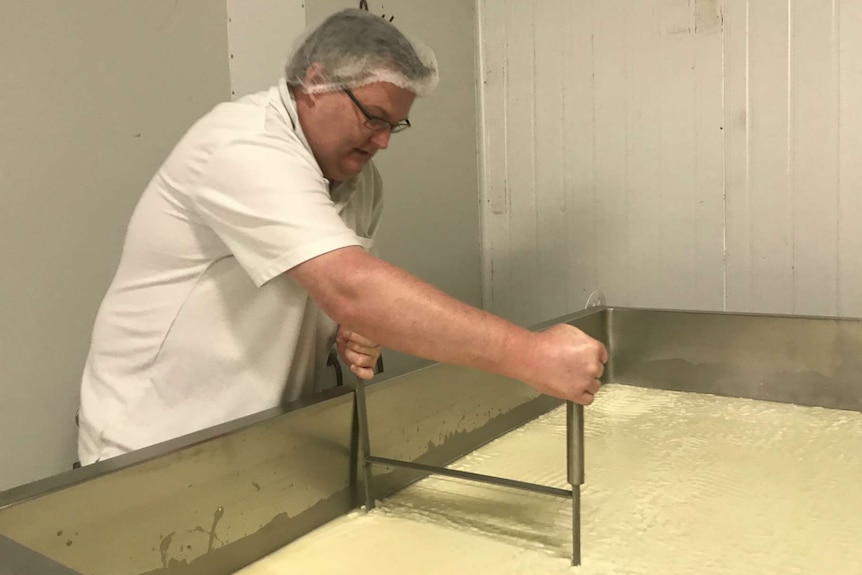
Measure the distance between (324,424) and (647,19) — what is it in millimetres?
1337

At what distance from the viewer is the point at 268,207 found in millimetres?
810

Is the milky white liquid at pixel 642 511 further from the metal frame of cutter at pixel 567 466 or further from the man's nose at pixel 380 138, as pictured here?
the man's nose at pixel 380 138

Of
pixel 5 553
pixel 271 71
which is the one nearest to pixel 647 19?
pixel 271 71

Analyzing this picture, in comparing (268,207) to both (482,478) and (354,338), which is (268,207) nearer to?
(354,338)

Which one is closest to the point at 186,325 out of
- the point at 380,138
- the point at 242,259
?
the point at 242,259

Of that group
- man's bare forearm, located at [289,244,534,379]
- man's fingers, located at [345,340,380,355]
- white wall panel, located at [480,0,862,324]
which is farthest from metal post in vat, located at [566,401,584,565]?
white wall panel, located at [480,0,862,324]

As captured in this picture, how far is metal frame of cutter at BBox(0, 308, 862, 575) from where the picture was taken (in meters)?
0.69

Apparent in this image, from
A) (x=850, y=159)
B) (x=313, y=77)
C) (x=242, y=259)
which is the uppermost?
(x=313, y=77)

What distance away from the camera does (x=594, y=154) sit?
186 cm

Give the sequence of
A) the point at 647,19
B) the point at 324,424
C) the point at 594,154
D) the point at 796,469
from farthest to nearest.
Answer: the point at 594,154 < the point at 647,19 < the point at 796,469 < the point at 324,424

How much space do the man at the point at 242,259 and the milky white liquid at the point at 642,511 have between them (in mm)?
215

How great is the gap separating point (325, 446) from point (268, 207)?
35 cm

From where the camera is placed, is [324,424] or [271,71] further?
[271,71]

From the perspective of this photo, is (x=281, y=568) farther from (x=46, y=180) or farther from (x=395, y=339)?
(x=46, y=180)
